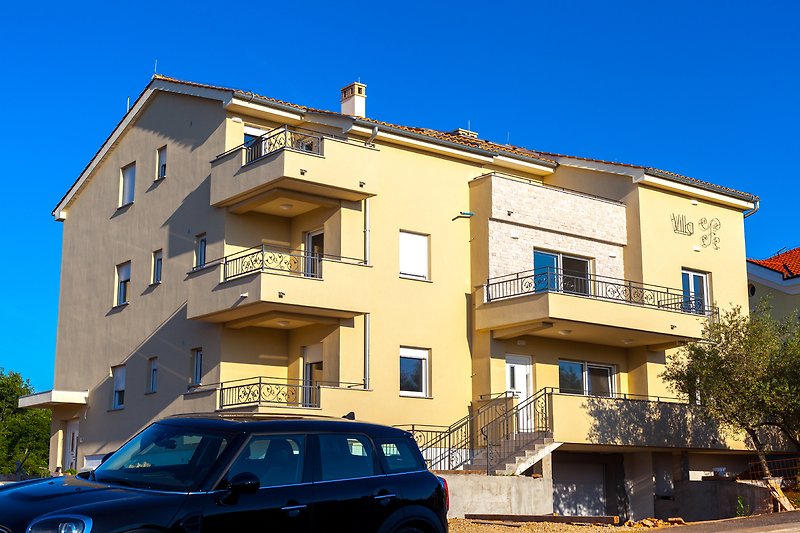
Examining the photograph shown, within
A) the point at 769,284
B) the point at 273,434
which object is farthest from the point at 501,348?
the point at 273,434

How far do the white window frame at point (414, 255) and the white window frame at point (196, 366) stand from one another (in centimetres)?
573

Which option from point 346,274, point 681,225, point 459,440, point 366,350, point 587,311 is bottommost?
point 459,440

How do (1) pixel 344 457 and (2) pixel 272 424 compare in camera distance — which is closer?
(2) pixel 272 424

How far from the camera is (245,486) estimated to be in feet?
28.1

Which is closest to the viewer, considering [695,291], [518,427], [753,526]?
[753,526]

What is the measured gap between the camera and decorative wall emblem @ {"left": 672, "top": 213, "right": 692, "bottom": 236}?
106 ft

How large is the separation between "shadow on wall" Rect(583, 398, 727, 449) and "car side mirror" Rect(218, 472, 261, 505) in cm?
1909

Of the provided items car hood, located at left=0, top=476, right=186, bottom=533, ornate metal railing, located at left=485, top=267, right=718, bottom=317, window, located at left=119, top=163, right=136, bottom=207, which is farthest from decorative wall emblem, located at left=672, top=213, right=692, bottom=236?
car hood, located at left=0, top=476, right=186, bottom=533

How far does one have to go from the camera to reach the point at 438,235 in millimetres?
28438

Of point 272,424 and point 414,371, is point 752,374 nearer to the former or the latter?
point 414,371

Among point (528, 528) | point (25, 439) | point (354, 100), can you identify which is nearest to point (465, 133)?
point (354, 100)

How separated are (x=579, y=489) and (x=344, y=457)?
825 inches

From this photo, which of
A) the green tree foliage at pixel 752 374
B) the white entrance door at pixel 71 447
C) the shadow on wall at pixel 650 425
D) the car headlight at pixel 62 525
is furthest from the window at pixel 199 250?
the car headlight at pixel 62 525

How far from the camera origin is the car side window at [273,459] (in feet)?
29.3
